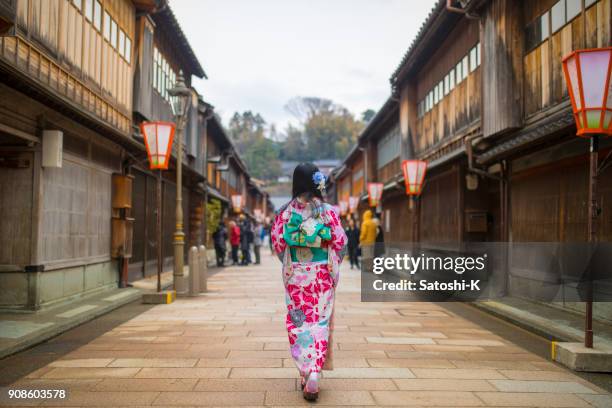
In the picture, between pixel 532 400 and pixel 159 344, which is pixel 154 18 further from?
pixel 532 400

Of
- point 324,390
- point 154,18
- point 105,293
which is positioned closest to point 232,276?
point 105,293

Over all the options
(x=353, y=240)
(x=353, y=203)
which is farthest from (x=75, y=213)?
(x=353, y=203)

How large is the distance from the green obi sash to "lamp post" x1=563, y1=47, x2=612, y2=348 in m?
3.23

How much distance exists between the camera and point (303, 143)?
353 feet

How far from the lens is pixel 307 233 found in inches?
209

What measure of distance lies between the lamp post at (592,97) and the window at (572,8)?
3947mm

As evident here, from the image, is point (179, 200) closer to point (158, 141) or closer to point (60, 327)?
point (158, 141)

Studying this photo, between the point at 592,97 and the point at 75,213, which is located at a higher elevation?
the point at 592,97

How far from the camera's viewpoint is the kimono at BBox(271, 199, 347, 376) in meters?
5.26

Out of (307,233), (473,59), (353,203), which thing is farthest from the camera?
(353,203)

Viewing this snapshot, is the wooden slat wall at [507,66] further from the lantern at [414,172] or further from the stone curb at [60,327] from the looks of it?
the stone curb at [60,327]

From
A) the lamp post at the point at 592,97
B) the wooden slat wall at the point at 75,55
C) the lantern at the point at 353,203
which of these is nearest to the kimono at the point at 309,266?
the lamp post at the point at 592,97

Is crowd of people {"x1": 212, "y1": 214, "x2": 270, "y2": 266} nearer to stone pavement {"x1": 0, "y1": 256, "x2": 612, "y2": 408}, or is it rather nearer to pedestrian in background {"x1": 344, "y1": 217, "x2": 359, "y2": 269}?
pedestrian in background {"x1": 344, "y1": 217, "x2": 359, "y2": 269}

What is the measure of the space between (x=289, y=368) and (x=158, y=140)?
7057 millimetres
